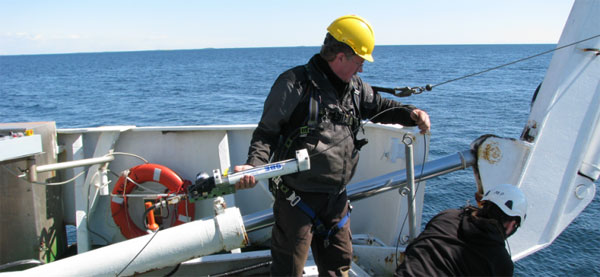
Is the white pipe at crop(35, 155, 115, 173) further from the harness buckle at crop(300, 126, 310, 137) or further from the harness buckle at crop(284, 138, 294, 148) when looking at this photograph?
the harness buckle at crop(300, 126, 310, 137)

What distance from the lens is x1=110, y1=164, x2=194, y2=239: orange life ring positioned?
439 centimetres

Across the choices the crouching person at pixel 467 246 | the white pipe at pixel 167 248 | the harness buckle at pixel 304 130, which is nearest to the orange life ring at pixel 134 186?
the white pipe at pixel 167 248

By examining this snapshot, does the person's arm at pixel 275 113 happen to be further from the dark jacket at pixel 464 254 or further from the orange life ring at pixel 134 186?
the orange life ring at pixel 134 186

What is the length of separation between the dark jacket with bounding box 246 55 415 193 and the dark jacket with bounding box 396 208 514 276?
2.06 ft

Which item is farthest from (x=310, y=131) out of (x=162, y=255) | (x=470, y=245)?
(x=162, y=255)

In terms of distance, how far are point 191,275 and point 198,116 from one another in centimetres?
1811

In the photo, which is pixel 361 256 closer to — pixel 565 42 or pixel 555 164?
pixel 555 164

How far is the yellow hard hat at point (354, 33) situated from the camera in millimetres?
2440

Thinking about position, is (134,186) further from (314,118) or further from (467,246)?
(467,246)

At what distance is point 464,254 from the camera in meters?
2.20

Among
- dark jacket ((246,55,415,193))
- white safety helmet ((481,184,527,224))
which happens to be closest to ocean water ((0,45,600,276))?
white safety helmet ((481,184,527,224))

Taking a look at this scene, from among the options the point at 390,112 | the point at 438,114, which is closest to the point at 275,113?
the point at 390,112

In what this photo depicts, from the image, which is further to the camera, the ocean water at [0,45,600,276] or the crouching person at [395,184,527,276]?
the ocean water at [0,45,600,276]

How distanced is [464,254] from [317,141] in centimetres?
99
